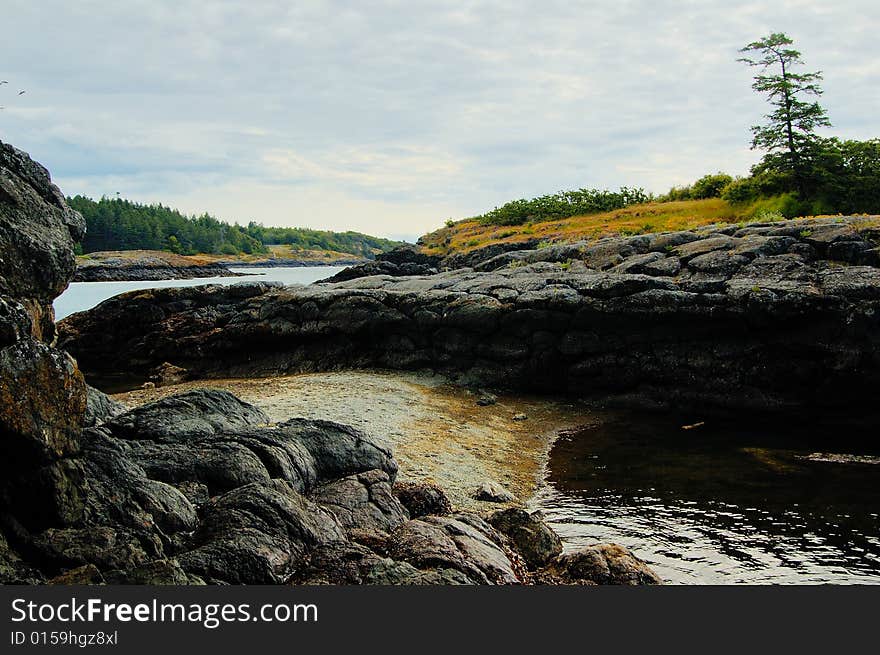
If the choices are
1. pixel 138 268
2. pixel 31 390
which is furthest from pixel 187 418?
pixel 138 268

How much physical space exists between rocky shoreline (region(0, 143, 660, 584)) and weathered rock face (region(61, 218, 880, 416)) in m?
15.1

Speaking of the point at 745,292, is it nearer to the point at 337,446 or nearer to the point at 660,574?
the point at 660,574

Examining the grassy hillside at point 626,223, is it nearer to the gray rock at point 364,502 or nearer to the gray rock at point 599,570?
the gray rock at point 599,570

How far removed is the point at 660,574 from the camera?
12156 mm

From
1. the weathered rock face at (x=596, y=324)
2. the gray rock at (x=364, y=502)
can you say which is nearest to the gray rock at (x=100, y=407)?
the gray rock at (x=364, y=502)

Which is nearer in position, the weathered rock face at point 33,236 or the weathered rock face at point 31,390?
the weathered rock face at point 31,390

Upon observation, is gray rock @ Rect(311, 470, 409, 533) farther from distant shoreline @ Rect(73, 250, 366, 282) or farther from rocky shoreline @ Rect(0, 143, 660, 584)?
distant shoreline @ Rect(73, 250, 366, 282)

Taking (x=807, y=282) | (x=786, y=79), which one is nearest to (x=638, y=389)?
(x=807, y=282)

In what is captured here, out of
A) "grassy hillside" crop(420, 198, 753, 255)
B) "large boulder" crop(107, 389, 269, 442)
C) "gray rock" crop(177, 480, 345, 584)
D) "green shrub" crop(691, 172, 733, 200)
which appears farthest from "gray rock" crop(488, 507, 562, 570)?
"green shrub" crop(691, 172, 733, 200)

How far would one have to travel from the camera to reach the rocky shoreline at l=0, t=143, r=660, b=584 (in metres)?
7.65

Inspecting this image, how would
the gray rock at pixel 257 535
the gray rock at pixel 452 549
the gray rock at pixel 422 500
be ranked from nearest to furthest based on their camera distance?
the gray rock at pixel 257 535, the gray rock at pixel 452 549, the gray rock at pixel 422 500

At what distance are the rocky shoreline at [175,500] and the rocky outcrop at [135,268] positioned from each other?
101857 mm

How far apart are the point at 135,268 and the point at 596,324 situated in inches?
4249

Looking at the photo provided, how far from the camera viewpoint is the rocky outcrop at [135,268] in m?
106
